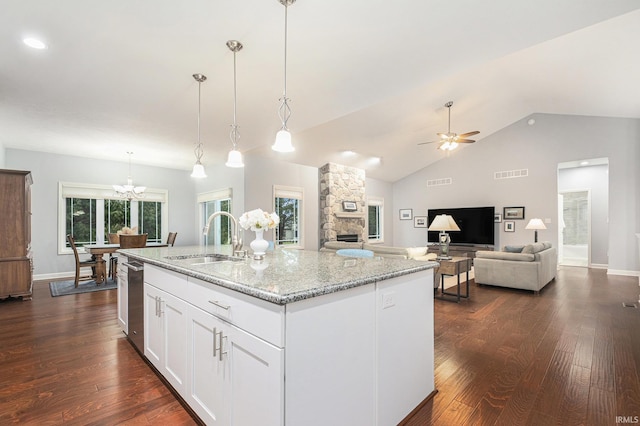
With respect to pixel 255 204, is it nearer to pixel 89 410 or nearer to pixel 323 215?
pixel 323 215

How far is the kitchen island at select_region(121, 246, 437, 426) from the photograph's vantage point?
126 centimetres

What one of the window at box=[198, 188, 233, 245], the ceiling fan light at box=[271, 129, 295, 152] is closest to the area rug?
the window at box=[198, 188, 233, 245]

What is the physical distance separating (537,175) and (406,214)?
370cm

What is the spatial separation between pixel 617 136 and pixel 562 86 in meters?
2.31

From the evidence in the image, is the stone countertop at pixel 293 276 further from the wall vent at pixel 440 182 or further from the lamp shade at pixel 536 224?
the wall vent at pixel 440 182

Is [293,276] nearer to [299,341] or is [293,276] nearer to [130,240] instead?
[299,341]

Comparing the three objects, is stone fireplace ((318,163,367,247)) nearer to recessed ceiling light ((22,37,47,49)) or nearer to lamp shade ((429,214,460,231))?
lamp shade ((429,214,460,231))

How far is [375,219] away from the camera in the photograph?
983 cm

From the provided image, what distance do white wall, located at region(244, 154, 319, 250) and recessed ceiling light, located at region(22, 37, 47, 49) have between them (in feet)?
12.2

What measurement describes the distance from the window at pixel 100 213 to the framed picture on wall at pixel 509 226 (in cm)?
895

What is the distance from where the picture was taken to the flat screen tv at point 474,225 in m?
8.27

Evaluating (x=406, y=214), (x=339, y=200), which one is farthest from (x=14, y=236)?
(x=406, y=214)

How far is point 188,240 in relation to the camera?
7.89 metres

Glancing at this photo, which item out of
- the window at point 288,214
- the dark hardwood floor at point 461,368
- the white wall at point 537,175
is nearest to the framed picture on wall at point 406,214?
the white wall at point 537,175
